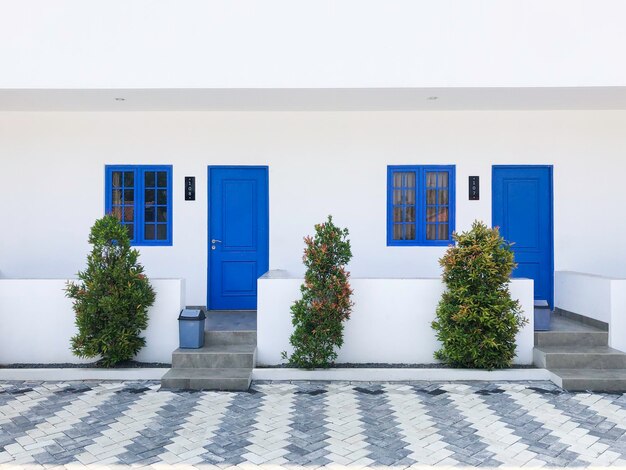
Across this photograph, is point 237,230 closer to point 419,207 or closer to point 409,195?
point 409,195

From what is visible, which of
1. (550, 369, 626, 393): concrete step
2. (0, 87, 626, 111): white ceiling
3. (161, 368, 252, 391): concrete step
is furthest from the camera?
(0, 87, 626, 111): white ceiling

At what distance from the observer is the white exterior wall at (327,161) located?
8.52 m

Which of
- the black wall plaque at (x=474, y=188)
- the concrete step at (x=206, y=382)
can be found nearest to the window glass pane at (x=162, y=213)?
the concrete step at (x=206, y=382)

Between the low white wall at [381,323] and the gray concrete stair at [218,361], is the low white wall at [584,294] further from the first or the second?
the gray concrete stair at [218,361]

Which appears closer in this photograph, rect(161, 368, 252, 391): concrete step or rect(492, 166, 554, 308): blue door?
rect(161, 368, 252, 391): concrete step

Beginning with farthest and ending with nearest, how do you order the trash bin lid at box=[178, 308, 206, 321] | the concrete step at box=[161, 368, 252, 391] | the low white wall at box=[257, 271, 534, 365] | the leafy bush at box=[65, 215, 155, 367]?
the low white wall at box=[257, 271, 534, 365], the trash bin lid at box=[178, 308, 206, 321], the leafy bush at box=[65, 215, 155, 367], the concrete step at box=[161, 368, 252, 391]

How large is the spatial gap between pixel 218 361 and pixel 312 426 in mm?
1931

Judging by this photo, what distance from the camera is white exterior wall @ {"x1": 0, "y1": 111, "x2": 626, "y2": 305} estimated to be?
8523 mm

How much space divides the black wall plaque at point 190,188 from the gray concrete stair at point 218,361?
6.71 ft

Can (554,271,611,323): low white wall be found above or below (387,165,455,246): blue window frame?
below

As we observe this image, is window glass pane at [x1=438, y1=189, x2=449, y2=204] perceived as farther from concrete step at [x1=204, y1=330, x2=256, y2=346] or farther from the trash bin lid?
the trash bin lid

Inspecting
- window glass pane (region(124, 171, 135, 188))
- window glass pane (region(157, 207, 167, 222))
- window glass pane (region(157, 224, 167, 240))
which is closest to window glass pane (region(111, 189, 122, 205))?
window glass pane (region(124, 171, 135, 188))
